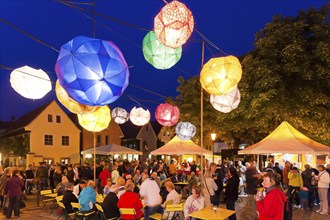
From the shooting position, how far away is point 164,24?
739 cm

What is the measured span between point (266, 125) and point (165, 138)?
39438mm

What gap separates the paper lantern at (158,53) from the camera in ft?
29.7

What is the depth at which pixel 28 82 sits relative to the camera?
343 inches

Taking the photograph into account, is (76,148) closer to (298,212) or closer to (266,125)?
(266,125)

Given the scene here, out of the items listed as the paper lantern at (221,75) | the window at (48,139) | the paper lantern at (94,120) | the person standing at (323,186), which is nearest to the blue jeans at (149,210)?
the paper lantern at (94,120)

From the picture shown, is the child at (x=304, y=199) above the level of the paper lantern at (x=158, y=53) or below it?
below

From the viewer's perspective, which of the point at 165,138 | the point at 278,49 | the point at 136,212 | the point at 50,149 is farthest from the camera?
the point at 165,138

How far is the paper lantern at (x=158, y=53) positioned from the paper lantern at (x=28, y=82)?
7.77 ft

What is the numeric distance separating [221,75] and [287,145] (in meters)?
5.31

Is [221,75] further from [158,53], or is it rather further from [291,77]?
[291,77]

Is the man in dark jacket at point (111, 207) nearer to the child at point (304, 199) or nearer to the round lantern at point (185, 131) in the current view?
the round lantern at point (185, 131)

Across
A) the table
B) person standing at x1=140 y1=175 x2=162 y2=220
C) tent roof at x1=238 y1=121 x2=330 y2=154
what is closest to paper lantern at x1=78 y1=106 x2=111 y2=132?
person standing at x1=140 y1=175 x2=162 y2=220

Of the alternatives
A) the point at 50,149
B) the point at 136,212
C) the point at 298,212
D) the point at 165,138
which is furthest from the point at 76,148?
the point at 136,212

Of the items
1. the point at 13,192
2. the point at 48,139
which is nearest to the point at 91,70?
the point at 13,192
